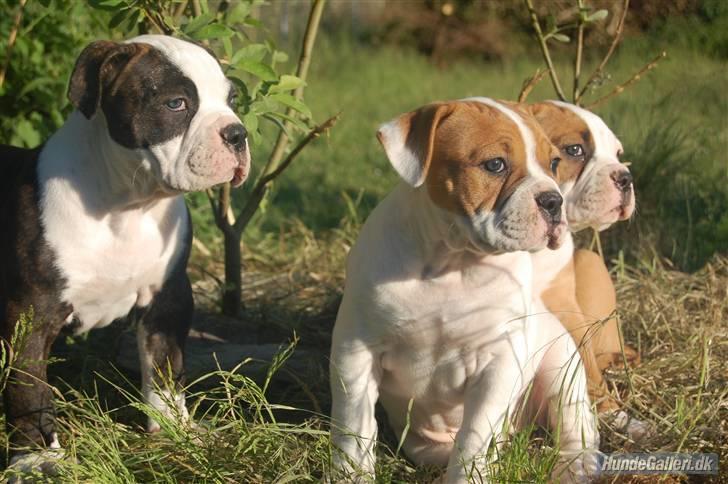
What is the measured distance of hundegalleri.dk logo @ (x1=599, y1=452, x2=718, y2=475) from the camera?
3.78 m

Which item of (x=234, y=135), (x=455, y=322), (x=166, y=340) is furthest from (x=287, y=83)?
(x=455, y=322)

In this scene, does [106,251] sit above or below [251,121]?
below

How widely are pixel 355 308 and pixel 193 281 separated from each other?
2693mm

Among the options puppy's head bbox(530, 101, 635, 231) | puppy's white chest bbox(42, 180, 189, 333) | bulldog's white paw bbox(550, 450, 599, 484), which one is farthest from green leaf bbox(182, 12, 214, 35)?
bulldog's white paw bbox(550, 450, 599, 484)

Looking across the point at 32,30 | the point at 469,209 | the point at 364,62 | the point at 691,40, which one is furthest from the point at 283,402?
the point at 364,62

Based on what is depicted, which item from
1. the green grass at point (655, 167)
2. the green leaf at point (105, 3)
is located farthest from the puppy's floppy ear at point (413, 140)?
the green grass at point (655, 167)

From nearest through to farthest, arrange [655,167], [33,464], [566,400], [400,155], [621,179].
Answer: [400,155] → [33,464] → [566,400] → [621,179] → [655,167]

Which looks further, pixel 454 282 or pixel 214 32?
pixel 214 32

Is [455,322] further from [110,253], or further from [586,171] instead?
[110,253]

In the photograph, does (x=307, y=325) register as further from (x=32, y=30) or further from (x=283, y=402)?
(x=32, y=30)

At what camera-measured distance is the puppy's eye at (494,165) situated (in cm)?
358

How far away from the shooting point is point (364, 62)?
14.8 metres

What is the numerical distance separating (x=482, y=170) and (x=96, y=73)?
1.45 meters

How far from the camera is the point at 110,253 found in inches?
156
